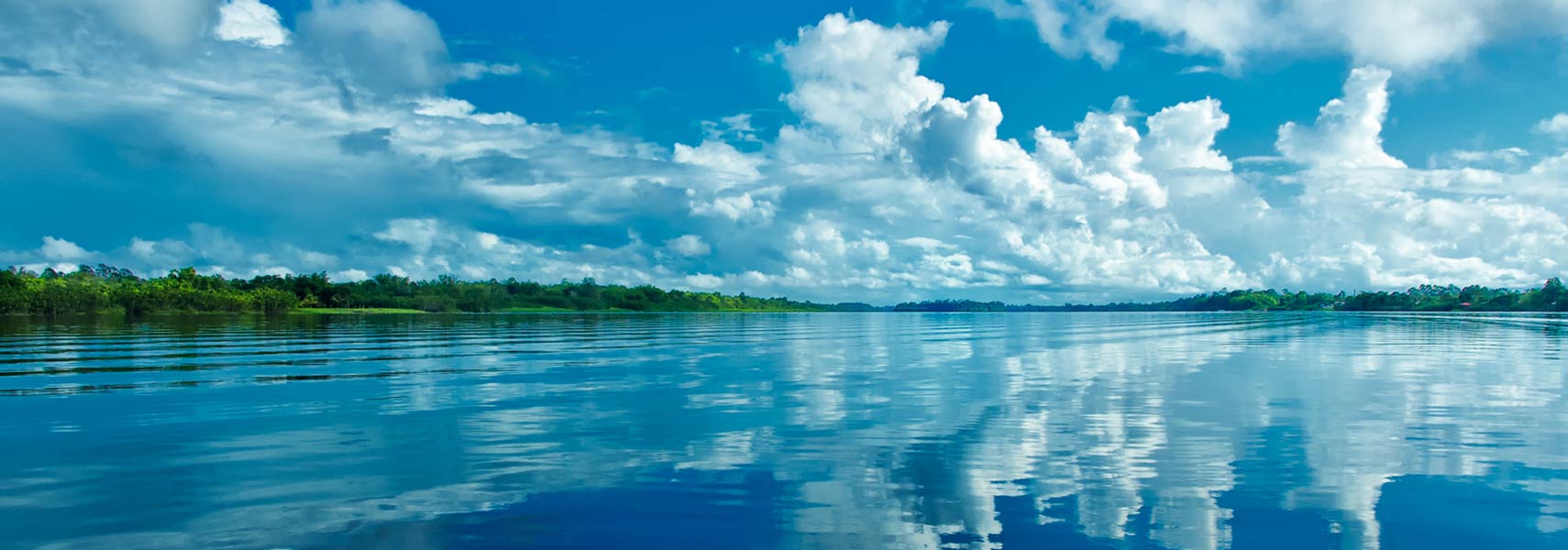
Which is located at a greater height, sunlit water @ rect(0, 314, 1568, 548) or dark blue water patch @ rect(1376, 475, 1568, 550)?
sunlit water @ rect(0, 314, 1568, 548)

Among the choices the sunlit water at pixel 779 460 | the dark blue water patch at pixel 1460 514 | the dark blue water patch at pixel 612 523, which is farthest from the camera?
the sunlit water at pixel 779 460

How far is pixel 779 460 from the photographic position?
59.9 ft

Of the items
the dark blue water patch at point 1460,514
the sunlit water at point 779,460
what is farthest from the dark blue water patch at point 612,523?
the dark blue water patch at point 1460,514

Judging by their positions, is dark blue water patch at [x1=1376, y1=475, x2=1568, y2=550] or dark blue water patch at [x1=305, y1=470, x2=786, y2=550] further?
dark blue water patch at [x1=1376, y1=475, x2=1568, y2=550]

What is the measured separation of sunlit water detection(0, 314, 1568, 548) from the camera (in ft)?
42.7

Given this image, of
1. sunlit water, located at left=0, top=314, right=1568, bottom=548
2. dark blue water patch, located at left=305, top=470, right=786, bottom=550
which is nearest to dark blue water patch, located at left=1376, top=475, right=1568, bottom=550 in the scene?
sunlit water, located at left=0, top=314, right=1568, bottom=548

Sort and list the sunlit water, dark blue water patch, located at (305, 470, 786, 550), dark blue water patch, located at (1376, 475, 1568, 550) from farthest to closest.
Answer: the sunlit water
dark blue water patch, located at (1376, 475, 1568, 550)
dark blue water patch, located at (305, 470, 786, 550)

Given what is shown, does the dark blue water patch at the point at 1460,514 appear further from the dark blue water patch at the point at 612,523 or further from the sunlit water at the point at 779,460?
the dark blue water patch at the point at 612,523

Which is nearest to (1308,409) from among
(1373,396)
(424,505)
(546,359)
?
(1373,396)

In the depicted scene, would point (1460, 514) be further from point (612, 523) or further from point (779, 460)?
point (612, 523)

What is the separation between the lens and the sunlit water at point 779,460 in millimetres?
13008

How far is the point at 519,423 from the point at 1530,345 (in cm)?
6668

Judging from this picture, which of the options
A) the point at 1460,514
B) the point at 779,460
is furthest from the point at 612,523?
the point at 1460,514

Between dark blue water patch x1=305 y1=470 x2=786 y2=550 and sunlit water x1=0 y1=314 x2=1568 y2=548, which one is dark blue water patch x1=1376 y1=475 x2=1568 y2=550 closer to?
sunlit water x1=0 y1=314 x2=1568 y2=548
